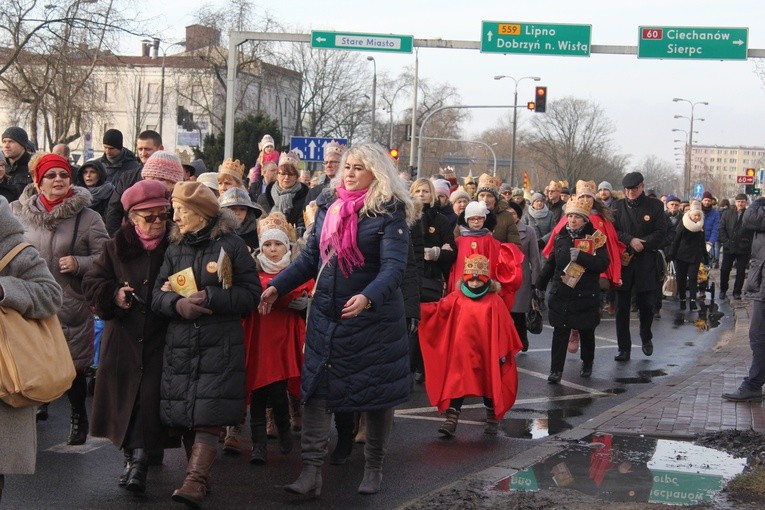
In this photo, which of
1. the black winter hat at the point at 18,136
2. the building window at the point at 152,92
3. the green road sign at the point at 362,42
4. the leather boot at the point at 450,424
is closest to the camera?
the leather boot at the point at 450,424

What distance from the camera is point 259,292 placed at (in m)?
6.58

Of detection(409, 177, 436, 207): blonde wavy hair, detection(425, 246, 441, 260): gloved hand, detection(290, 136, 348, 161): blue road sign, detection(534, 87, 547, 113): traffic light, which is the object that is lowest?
detection(425, 246, 441, 260): gloved hand

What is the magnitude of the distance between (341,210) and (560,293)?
5154mm

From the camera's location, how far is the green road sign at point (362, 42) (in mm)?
26031

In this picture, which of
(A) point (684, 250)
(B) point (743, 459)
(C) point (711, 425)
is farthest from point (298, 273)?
(A) point (684, 250)

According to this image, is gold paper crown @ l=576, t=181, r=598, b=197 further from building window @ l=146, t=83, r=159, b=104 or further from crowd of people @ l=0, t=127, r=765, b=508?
building window @ l=146, t=83, r=159, b=104

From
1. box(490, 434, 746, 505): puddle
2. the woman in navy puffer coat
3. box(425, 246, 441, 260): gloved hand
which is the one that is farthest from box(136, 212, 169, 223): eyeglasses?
box(425, 246, 441, 260): gloved hand

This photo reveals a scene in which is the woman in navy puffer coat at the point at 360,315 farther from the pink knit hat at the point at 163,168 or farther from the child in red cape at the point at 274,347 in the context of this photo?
the pink knit hat at the point at 163,168

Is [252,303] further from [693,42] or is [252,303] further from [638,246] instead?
[693,42]

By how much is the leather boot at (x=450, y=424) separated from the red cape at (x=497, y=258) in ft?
3.47

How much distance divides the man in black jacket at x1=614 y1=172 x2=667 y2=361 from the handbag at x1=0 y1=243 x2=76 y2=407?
8.94 m

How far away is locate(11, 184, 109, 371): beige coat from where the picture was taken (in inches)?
313

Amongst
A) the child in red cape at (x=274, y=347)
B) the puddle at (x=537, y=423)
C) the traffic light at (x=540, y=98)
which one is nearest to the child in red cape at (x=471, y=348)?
the puddle at (x=537, y=423)

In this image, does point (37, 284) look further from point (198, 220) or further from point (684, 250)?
point (684, 250)
